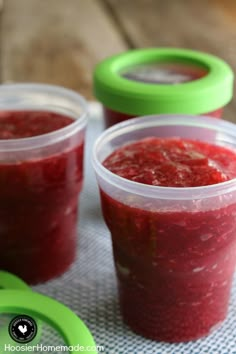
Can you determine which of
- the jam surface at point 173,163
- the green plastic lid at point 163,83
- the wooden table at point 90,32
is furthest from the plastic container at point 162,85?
the wooden table at point 90,32

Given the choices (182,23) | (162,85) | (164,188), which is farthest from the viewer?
(182,23)

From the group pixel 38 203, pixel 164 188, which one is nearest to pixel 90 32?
pixel 38 203

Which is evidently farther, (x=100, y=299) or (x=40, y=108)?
(x=40, y=108)

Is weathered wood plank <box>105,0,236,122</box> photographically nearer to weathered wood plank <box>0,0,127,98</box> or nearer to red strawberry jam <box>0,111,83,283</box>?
weathered wood plank <box>0,0,127,98</box>

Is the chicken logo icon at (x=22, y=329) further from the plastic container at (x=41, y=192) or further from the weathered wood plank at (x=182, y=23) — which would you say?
the weathered wood plank at (x=182, y=23)

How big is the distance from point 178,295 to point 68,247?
216 mm

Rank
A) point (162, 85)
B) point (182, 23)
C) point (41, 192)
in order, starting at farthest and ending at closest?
point (182, 23) < point (162, 85) < point (41, 192)

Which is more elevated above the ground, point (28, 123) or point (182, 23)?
point (28, 123)

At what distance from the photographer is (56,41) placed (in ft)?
5.07

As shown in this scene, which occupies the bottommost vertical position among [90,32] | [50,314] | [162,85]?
[90,32]

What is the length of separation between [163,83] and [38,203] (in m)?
0.27

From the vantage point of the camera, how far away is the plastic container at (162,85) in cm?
78

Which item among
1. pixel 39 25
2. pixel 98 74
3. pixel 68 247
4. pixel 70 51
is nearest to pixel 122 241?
pixel 68 247

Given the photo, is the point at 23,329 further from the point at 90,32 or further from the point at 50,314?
the point at 90,32
